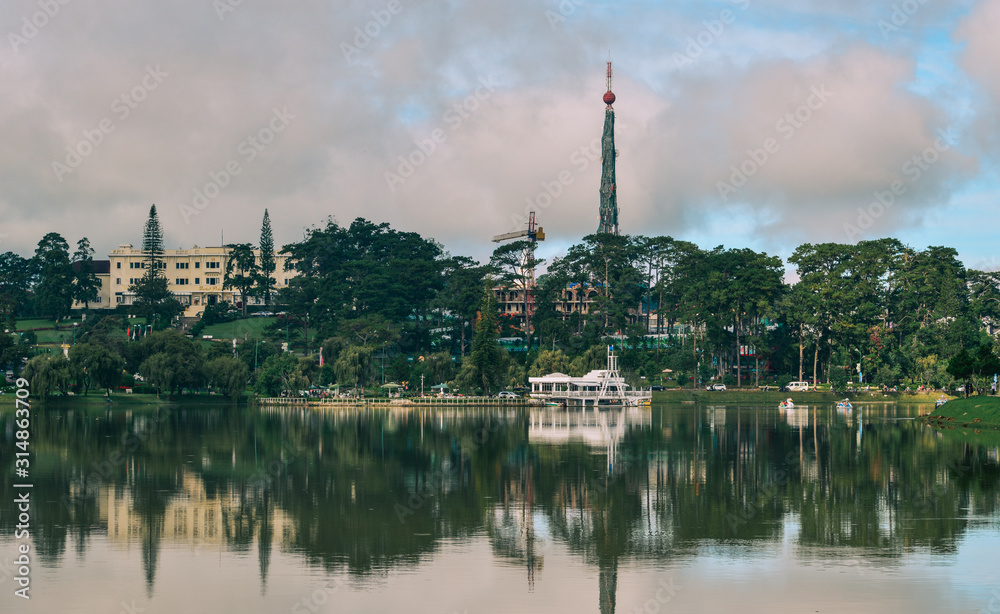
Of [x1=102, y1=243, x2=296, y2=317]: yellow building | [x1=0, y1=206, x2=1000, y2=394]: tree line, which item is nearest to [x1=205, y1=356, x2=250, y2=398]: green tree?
[x1=0, y1=206, x2=1000, y2=394]: tree line

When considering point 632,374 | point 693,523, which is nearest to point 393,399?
point 632,374

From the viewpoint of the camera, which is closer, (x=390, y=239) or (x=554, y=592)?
(x=554, y=592)

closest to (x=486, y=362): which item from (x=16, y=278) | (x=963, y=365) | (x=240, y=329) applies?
(x=963, y=365)

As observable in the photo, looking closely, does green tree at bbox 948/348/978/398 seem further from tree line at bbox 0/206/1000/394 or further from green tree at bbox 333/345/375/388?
green tree at bbox 333/345/375/388

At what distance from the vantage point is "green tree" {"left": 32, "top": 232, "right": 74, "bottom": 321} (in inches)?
6762

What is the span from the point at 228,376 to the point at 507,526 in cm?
8446

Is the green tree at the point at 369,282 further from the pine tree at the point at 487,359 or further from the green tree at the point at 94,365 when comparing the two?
the green tree at the point at 94,365

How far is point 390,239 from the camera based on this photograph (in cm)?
17388

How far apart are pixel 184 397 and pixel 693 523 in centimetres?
9071

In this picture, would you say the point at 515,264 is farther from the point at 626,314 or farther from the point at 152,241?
the point at 152,241

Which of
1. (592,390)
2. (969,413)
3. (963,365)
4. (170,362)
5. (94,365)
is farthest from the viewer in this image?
(592,390)

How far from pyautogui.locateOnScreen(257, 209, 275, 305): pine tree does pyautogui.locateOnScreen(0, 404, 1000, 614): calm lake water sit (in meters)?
121

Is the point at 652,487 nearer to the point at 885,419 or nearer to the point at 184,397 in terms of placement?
the point at 885,419

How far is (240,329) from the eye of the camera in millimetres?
169875
